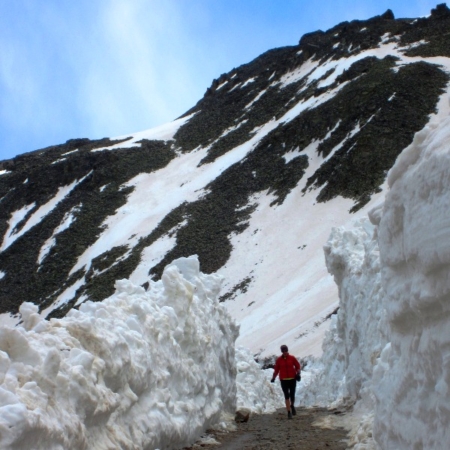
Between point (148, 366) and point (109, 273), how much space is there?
45250 mm

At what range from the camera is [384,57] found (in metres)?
68.6

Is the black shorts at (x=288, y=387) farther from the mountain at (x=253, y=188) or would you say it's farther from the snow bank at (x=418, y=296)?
the mountain at (x=253, y=188)

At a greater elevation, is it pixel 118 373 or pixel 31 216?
pixel 31 216

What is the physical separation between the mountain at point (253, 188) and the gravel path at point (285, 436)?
15829 millimetres

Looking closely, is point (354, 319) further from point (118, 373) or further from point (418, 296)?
point (418, 296)

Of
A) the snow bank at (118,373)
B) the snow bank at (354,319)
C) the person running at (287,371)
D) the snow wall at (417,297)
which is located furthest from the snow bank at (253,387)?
the snow wall at (417,297)

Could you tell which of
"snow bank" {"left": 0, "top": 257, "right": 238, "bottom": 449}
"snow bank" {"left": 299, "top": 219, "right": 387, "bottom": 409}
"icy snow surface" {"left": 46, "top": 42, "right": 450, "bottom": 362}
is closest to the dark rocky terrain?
"icy snow surface" {"left": 46, "top": 42, "right": 450, "bottom": 362}

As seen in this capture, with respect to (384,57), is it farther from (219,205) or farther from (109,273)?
(109,273)

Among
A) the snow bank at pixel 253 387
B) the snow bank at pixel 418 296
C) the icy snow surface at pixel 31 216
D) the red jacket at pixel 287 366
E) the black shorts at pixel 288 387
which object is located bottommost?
the snow bank at pixel 253 387

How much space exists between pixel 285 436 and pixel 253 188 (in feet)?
166

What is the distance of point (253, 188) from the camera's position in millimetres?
59562

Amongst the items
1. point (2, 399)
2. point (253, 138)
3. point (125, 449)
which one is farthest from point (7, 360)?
point (253, 138)

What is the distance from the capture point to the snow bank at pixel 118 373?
216 inches

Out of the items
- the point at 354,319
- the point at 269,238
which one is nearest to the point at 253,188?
the point at 269,238
